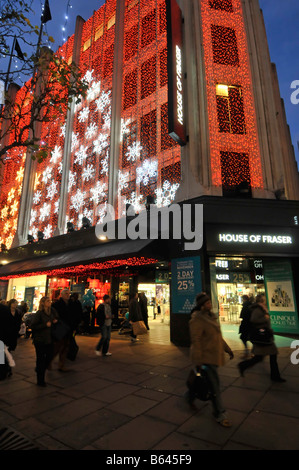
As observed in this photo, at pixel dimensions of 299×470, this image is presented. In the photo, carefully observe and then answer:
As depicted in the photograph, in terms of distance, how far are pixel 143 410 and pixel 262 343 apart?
2783 millimetres

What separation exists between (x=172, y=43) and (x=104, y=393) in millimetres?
12944

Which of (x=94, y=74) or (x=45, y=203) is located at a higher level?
(x=94, y=74)

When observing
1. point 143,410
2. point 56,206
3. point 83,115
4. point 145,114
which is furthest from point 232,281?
point 83,115

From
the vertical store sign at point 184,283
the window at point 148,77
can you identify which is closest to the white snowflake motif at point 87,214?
the window at point 148,77

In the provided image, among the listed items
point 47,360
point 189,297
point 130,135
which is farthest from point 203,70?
point 47,360

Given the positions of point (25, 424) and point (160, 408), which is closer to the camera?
point (25, 424)

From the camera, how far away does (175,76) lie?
11.1 m

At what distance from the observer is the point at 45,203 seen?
2081cm

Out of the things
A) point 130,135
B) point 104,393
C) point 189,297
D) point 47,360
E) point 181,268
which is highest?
point 130,135

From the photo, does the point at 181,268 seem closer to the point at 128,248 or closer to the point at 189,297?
the point at 189,297

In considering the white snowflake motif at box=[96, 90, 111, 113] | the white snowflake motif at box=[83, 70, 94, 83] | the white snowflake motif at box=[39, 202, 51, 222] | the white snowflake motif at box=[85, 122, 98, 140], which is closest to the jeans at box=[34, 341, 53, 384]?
the white snowflake motif at box=[85, 122, 98, 140]

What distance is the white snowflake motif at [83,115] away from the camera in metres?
18.9

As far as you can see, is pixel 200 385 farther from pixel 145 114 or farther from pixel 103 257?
pixel 145 114

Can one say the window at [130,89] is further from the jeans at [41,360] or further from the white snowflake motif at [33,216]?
the jeans at [41,360]
